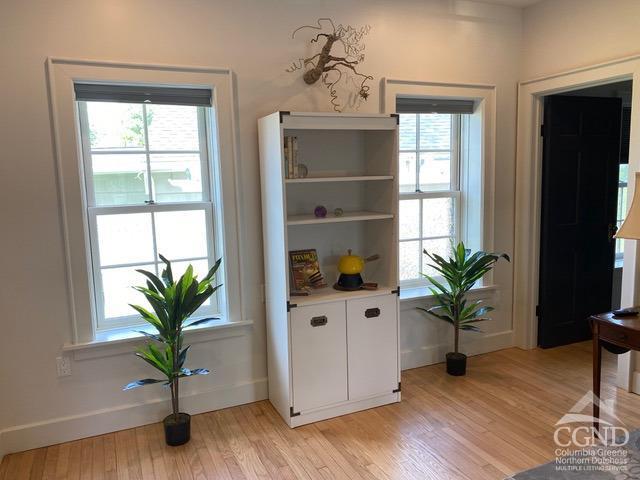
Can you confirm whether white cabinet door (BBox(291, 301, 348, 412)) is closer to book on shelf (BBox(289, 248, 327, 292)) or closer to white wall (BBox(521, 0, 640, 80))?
book on shelf (BBox(289, 248, 327, 292))

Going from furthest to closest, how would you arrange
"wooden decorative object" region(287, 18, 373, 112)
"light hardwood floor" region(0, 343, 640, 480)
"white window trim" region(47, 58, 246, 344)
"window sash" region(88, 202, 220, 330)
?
"wooden decorative object" region(287, 18, 373, 112)
"window sash" region(88, 202, 220, 330)
"white window trim" region(47, 58, 246, 344)
"light hardwood floor" region(0, 343, 640, 480)

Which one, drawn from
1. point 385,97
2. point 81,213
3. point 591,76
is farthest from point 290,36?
point 591,76

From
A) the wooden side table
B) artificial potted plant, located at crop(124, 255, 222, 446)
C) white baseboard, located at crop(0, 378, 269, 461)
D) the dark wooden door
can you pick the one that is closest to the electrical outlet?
white baseboard, located at crop(0, 378, 269, 461)

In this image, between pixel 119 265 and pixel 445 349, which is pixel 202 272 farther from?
pixel 445 349

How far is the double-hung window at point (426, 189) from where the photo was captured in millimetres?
3756

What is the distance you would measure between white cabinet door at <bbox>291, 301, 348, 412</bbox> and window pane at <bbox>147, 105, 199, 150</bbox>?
1.23 m

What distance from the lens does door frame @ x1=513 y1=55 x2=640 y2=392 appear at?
3.28m

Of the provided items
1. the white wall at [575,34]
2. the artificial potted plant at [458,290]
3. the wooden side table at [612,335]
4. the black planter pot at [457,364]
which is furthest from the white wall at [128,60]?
the wooden side table at [612,335]

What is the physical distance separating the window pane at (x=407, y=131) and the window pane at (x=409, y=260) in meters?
0.73

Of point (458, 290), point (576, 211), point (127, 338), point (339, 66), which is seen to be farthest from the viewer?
point (576, 211)

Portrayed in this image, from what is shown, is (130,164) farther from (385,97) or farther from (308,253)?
(385,97)

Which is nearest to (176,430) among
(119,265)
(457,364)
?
(119,265)

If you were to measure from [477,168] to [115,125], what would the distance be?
8.38ft

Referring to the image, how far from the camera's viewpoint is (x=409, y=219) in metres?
3.79
